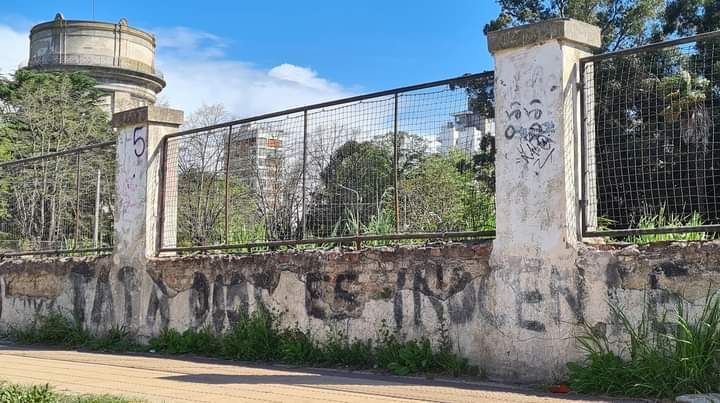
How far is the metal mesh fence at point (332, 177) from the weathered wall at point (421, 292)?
397 millimetres

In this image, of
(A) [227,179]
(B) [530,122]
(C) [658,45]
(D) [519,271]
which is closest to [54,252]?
(A) [227,179]

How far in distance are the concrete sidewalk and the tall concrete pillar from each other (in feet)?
1.66

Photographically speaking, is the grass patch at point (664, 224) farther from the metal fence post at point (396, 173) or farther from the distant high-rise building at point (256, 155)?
the distant high-rise building at point (256, 155)

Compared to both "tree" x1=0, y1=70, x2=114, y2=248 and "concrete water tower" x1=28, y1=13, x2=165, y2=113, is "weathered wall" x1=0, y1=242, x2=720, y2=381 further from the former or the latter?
"concrete water tower" x1=28, y1=13, x2=165, y2=113

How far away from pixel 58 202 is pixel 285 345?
671 centimetres

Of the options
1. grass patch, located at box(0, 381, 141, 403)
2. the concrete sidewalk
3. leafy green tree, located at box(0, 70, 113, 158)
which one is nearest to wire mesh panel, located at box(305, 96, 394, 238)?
the concrete sidewalk

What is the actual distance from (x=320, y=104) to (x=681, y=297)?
179 inches

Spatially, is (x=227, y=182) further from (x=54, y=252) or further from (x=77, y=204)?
(x=54, y=252)

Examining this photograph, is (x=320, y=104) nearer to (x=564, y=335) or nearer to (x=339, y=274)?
(x=339, y=274)

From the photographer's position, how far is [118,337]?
34.6 feet

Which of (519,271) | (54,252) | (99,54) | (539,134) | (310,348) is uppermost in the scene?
(99,54)

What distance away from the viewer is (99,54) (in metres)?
52.6

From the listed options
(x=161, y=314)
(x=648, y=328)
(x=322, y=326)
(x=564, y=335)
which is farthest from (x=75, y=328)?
(x=648, y=328)

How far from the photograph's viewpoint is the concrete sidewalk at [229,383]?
237 inches
